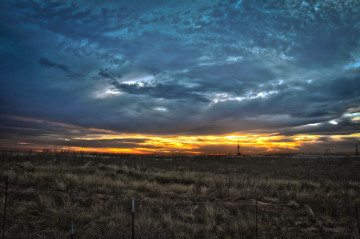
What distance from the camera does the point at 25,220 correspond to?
10.4m

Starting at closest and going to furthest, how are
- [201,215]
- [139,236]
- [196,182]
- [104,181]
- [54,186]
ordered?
[139,236] < [201,215] < [54,186] < [104,181] < [196,182]

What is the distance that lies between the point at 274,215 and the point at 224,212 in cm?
234

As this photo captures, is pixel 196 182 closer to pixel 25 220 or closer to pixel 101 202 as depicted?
pixel 101 202

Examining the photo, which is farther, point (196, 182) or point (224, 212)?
point (196, 182)

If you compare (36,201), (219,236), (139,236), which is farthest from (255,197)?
(36,201)

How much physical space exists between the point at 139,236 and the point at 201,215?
3648 mm

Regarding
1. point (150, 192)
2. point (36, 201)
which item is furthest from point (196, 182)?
point (36, 201)

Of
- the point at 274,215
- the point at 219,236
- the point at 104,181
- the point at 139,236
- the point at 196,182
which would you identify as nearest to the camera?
the point at 139,236

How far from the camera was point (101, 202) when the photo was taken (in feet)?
45.2

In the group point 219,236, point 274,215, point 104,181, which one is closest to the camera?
point 219,236

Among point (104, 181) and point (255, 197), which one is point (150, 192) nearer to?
point (104, 181)

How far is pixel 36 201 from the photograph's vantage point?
1301cm

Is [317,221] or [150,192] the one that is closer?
[317,221]

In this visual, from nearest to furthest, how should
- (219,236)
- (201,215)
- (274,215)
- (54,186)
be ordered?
(219,236), (201,215), (274,215), (54,186)
